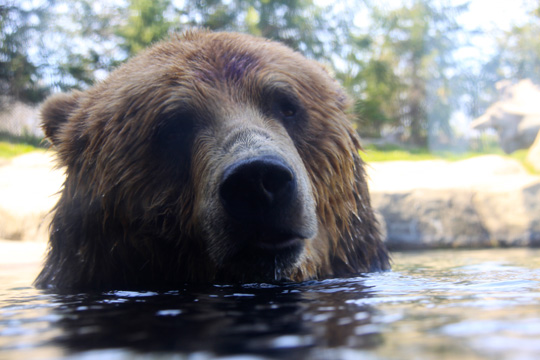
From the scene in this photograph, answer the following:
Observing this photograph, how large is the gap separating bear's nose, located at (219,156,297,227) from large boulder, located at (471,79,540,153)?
21409 millimetres

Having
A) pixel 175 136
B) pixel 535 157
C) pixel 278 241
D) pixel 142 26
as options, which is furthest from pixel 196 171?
pixel 142 26

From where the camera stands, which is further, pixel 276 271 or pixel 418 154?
pixel 418 154

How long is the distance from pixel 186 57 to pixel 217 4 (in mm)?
21523

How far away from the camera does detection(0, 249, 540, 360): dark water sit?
1.29 m

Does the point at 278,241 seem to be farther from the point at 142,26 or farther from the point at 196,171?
the point at 142,26

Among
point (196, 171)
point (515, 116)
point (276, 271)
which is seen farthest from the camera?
point (515, 116)

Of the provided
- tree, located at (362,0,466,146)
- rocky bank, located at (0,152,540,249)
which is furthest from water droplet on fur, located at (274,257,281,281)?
tree, located at (362,0,466,146)

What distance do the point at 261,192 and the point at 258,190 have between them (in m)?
0.02

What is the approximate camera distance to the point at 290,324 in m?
1.63

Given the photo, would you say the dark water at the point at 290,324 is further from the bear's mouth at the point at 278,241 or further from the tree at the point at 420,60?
the tree at the point at 420,60

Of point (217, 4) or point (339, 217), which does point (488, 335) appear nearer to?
point (339, 217)

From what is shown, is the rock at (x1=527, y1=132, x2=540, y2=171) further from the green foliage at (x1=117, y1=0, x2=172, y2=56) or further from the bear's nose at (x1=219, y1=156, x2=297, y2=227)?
the green foliage at (x1=117, y1=0, x2=172, y2=56)

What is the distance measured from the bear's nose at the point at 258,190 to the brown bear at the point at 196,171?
0.23 ft

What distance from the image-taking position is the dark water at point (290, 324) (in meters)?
1.29
